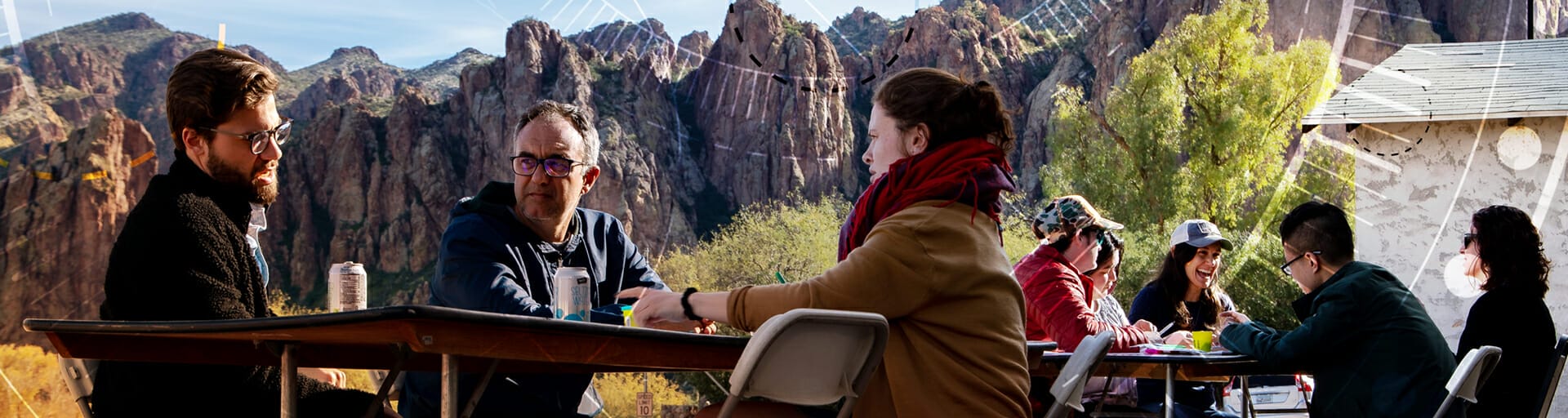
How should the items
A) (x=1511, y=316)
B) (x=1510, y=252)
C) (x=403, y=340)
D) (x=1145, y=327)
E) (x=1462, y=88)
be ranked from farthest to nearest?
1. (x=1462, y=88)
2. (x=1145, y=327)
3. (x=1510, y=252)
4. (x=1511, y=316)
5. (x=403, y=340)

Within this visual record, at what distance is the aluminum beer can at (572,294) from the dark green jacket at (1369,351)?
81.8 inches

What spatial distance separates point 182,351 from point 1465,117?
49.9ft

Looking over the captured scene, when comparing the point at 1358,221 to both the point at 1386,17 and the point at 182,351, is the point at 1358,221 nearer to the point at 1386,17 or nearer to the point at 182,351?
the point at 182,351

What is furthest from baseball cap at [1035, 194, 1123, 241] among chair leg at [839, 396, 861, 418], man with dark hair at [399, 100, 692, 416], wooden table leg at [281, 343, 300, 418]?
wooden table leg at [281, 343, 300, 418]

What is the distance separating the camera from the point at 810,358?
1590mm

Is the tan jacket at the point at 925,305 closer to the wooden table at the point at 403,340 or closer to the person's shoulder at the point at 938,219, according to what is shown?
the person's shoulder at the point at 938,219

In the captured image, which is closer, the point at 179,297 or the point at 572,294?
the point at 179,297

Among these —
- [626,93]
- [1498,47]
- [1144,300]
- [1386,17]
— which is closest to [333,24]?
Result: [626,93]

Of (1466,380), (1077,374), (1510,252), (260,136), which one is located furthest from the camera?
(1510,252)

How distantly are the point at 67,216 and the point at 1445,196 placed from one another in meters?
73.2

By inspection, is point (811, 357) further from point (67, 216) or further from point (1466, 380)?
point (67, 216)

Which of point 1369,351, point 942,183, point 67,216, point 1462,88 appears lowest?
point 67,216

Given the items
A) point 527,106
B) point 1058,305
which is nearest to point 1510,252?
point 1058,305

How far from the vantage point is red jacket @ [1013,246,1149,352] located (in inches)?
150
